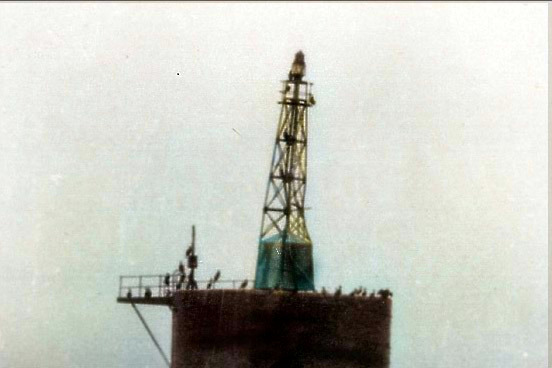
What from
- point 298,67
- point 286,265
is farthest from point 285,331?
point 298,67

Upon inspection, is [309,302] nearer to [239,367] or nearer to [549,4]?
[239,367]

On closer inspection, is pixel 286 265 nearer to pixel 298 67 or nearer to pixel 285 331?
pixel 285 331

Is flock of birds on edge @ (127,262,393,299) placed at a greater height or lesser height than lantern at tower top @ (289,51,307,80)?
lesser

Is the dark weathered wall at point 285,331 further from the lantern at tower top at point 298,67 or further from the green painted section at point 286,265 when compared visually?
the lantern at tower top at point 298,67

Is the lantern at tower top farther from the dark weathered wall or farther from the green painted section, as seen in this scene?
the dark weathered wall

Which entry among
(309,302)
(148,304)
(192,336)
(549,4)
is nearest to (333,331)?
(309,302)

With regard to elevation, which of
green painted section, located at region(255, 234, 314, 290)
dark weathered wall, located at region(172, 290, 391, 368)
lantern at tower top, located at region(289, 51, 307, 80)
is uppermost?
lantern at tower top, located at region(289, 51, 307, 80)

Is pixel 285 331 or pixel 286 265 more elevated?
pixel 286 265

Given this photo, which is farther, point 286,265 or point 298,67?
point 298,67
